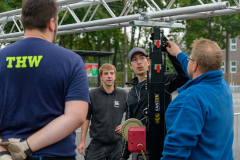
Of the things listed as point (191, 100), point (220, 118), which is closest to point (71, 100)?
point (191, 100)

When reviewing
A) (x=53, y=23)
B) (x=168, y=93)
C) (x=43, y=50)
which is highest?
(x=53, y=23)

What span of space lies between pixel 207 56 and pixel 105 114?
9.26 ft

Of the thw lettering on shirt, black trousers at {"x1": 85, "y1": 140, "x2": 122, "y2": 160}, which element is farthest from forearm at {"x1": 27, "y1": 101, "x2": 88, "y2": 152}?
black trousers at {"x1": 85, "y1": 140, "x2": 122, "y2": 160}

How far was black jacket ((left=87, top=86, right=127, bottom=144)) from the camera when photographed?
4871 millimetres

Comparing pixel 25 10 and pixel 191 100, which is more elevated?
pixel 25 10

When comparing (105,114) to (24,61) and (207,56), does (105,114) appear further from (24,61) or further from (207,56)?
(24,61)

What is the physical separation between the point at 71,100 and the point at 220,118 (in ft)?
3.39

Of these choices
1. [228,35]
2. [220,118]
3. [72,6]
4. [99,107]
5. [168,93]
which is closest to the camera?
[220,118]

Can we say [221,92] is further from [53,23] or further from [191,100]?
[53,23]

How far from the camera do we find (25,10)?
2.05 meters

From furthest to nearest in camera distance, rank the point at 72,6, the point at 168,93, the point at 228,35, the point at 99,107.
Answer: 1. the point at 228,35
2. the point at 72,6
3. the point at 99,107
4. the point at 168,93

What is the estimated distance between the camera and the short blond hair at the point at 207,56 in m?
2.36

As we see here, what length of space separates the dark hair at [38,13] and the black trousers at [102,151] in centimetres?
304

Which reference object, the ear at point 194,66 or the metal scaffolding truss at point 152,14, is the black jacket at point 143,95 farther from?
the ear at point 194,66
